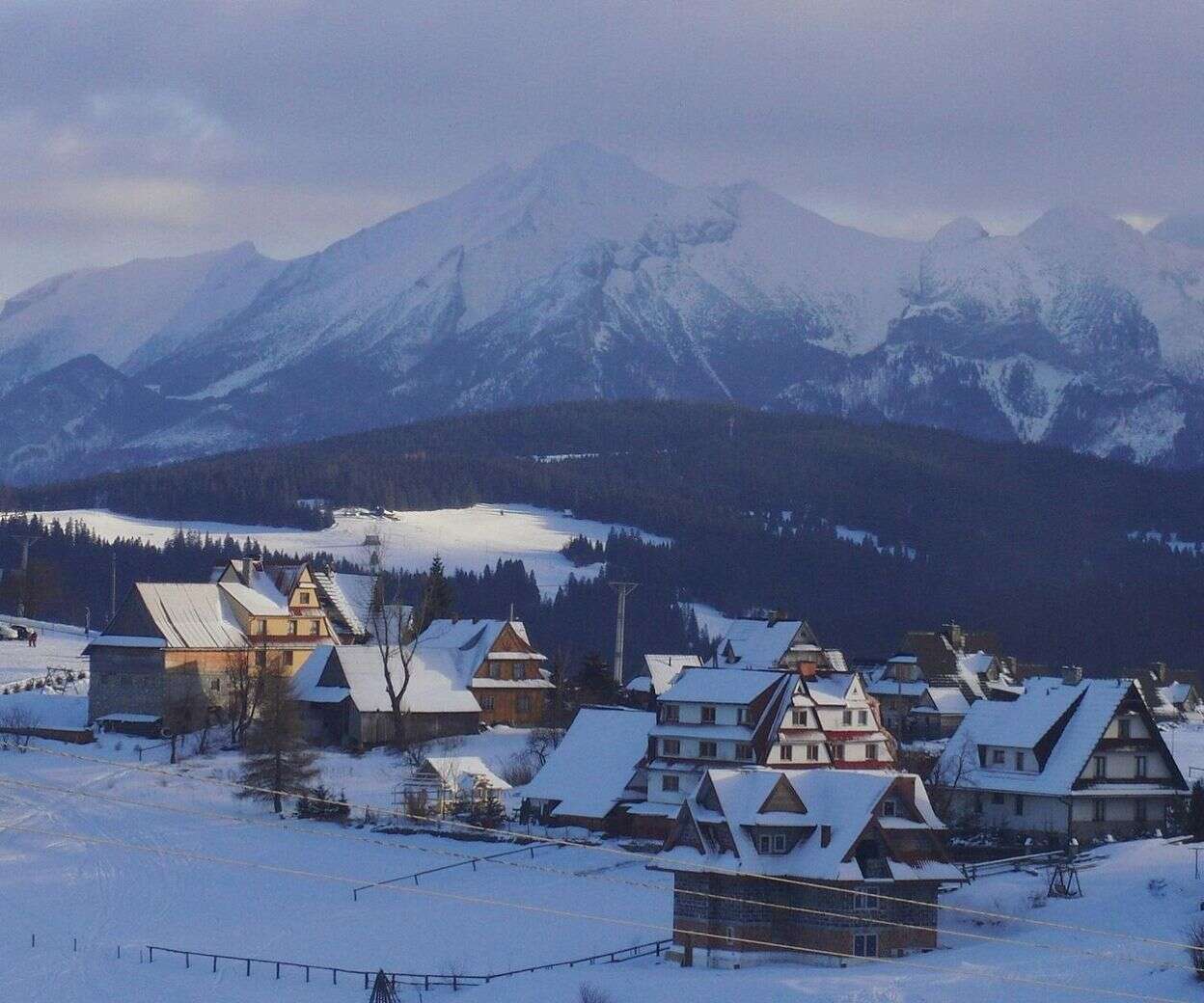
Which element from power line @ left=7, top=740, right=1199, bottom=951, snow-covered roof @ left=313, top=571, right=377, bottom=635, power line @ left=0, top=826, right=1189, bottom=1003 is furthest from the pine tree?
snow-covered roof @ left=313, top=571, right=377, bottom=635

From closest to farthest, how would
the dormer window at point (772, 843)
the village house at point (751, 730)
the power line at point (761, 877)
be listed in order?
1. the power line at point (761, 877)
2. the dormer window at point (772, 843)
3. the village house at point (751, 730)

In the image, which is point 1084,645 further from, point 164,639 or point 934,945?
point 934,945

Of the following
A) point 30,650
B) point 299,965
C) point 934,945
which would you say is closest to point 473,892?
point 299,965

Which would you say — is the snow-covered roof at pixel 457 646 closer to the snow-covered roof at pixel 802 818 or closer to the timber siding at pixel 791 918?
the snow-covered roof at pixel 802 818

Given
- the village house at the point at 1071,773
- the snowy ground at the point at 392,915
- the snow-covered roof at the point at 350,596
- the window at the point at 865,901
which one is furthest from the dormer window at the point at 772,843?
the snow-covered roof at the point at 350,596

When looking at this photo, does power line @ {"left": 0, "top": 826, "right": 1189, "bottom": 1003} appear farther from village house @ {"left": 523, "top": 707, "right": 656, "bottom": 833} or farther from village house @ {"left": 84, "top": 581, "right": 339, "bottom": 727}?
village house @ {"left": 84, "top": 581, "right": 339, "bottom": 727}

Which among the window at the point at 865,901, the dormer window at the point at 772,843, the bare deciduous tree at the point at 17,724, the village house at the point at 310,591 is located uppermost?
the village house at the point at 310,591

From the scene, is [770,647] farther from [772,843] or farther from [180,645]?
[772,843]
